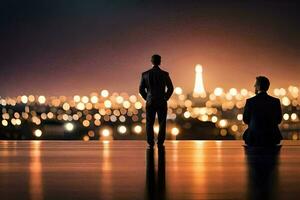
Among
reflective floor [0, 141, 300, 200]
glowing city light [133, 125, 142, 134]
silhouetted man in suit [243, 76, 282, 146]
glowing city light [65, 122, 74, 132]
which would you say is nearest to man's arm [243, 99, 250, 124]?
silhouetted man in suit [243, 76, 282, 146]

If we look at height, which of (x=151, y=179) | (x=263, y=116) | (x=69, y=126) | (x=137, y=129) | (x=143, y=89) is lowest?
(x=151, y=179)

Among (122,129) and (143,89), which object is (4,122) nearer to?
(122,129)

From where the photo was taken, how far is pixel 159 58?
641 inches

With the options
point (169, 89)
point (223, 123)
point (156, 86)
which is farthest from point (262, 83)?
point (223, 123)

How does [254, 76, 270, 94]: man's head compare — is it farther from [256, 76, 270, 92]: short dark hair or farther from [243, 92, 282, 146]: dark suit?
[243, 92, 282, 146]: dark suit

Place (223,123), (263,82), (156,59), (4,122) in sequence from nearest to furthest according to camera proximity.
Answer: (263,82), (156,59), (4,122), (223,123)

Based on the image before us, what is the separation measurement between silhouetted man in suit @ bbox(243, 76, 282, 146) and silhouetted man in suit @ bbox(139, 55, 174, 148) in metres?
1.44

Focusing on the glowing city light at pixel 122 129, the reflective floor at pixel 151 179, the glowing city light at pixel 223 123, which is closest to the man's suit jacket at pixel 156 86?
the reflective floor at pixel 151 179

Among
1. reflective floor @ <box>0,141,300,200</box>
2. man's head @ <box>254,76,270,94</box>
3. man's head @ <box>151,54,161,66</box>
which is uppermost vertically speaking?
man's head @ <box>151,54,161,66</box>

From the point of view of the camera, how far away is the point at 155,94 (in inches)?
622

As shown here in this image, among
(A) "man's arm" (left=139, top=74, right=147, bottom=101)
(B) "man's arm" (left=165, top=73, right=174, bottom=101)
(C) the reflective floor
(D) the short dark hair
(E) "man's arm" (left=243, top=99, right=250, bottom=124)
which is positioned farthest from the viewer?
(A) "man's arm" (left=139, top=74, right=147, bottom=101)

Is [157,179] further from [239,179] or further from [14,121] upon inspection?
[14,121]

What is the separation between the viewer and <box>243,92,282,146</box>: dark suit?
1491 centimetres

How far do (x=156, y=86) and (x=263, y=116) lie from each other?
6.53 feet
